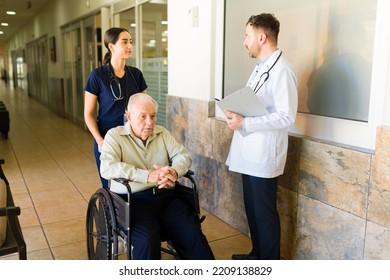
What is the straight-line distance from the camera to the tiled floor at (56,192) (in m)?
2.70

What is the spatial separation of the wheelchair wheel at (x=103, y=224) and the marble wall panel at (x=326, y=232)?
113cm

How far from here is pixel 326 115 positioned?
7.28 ft

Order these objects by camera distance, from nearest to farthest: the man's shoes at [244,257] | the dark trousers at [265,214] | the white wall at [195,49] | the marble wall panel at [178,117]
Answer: the dark trousers at [265,214] → the man's shoes at [244,257] → the white wall at [195,49] → the marble wall panel at [178,117]

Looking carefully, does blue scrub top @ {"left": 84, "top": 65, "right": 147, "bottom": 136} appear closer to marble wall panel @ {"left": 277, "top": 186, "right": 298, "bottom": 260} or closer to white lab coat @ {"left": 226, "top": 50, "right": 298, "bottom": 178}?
white lab coat @ {"left": 226, "top": 50, "right": 298, "bottom": 178}

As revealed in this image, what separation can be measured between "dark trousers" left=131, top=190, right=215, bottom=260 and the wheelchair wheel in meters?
0.13

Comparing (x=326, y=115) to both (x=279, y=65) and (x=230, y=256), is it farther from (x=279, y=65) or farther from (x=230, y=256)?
(x=230, y=256)

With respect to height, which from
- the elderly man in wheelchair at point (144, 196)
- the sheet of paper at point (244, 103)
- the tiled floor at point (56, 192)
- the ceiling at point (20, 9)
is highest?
the ceiling at point (20, 9)

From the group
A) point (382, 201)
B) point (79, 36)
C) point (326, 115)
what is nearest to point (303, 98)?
point (326, 115)

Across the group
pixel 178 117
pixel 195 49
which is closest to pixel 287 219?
pixel 178 117

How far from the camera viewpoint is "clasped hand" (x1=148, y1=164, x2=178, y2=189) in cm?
191

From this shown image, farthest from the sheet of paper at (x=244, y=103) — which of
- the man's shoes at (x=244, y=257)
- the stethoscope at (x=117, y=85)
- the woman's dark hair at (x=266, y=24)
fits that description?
the man's shoes at (x=244, y=257)

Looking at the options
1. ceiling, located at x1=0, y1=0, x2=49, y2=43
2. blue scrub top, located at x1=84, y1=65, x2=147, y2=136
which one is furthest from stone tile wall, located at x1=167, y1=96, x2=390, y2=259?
ceiling, located at x1=0, y1=0, x2=49, y2=43

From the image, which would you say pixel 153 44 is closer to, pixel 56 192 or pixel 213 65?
pixel 213 65

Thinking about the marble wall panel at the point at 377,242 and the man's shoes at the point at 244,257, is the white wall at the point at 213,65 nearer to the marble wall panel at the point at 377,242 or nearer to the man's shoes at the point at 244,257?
the marble wall panel at the point at 377,242
